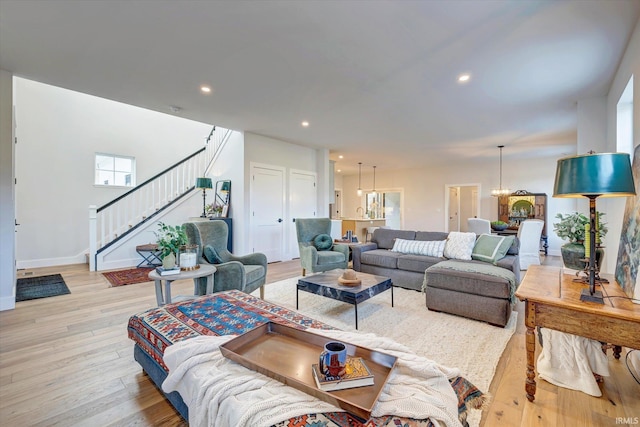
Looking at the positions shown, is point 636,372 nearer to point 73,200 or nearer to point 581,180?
point 581,180

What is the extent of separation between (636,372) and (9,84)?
6.36m

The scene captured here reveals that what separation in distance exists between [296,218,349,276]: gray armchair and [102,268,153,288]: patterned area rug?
8.36 feet

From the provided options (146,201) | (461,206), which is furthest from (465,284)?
(461,206)

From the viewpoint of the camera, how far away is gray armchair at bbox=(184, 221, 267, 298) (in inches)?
115

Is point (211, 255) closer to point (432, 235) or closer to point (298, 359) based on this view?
point (298, 359)

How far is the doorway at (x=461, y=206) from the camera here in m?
9.80

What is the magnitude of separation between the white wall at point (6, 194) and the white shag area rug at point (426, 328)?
2.93 m

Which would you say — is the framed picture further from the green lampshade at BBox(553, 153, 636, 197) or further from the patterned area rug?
the patterned area rug

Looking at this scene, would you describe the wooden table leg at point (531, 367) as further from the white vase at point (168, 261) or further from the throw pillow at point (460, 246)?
the white vase at point (168, 261)

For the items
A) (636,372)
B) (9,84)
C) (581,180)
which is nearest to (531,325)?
(581,180)

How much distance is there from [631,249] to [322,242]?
3.48 m

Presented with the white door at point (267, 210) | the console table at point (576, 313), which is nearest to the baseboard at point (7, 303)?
the white door at point (267, 210)

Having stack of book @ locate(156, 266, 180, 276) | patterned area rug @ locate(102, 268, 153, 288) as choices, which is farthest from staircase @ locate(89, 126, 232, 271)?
stack of book @ locate(156, 266, 180, 276)

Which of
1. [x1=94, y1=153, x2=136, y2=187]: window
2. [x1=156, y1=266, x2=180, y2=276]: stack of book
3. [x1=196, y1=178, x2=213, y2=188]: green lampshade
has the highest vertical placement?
[x1=94, y1=153, x2=136, y2=187]: window
